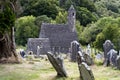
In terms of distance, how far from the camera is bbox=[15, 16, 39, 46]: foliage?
78.6 metres

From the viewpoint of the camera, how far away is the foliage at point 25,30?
78.6m

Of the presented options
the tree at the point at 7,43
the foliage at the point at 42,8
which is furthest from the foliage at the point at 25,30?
the tree at the point at 7,43

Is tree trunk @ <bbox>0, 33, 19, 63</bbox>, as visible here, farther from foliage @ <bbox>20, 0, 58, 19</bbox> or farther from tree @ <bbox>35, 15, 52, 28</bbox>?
foliage @ <bbox>20, 0, 58, 19</bbox>

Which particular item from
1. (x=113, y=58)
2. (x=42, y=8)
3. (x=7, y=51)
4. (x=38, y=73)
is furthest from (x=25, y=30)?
(x=38, y=73)

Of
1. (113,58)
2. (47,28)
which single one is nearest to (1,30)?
(113,58)

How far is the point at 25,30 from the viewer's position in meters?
78.2

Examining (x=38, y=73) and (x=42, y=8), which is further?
(x=42, y=8)

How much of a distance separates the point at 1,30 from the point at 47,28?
139 ft

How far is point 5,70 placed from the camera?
2412 cm

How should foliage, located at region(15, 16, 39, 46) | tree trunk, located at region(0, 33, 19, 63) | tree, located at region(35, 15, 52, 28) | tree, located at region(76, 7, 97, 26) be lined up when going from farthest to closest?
tree, located at region(76, 7, 97, 26) → tree, located at region(35, 15, 52, 28) → foliage, located at region(15, 16, 39, 46) → tree trunk, located at region(0, 33, 19, 63)

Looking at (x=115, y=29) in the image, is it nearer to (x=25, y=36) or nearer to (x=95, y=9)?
(x=25, y=36)

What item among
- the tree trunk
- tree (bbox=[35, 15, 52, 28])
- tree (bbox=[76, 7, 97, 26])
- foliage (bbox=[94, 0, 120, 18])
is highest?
the tree trunk

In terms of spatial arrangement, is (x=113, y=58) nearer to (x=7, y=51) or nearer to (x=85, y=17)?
(x=7, y=51)

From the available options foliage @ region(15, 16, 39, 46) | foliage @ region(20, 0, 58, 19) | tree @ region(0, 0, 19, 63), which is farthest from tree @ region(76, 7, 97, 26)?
tree @ region(0, 0, 19, 63)
